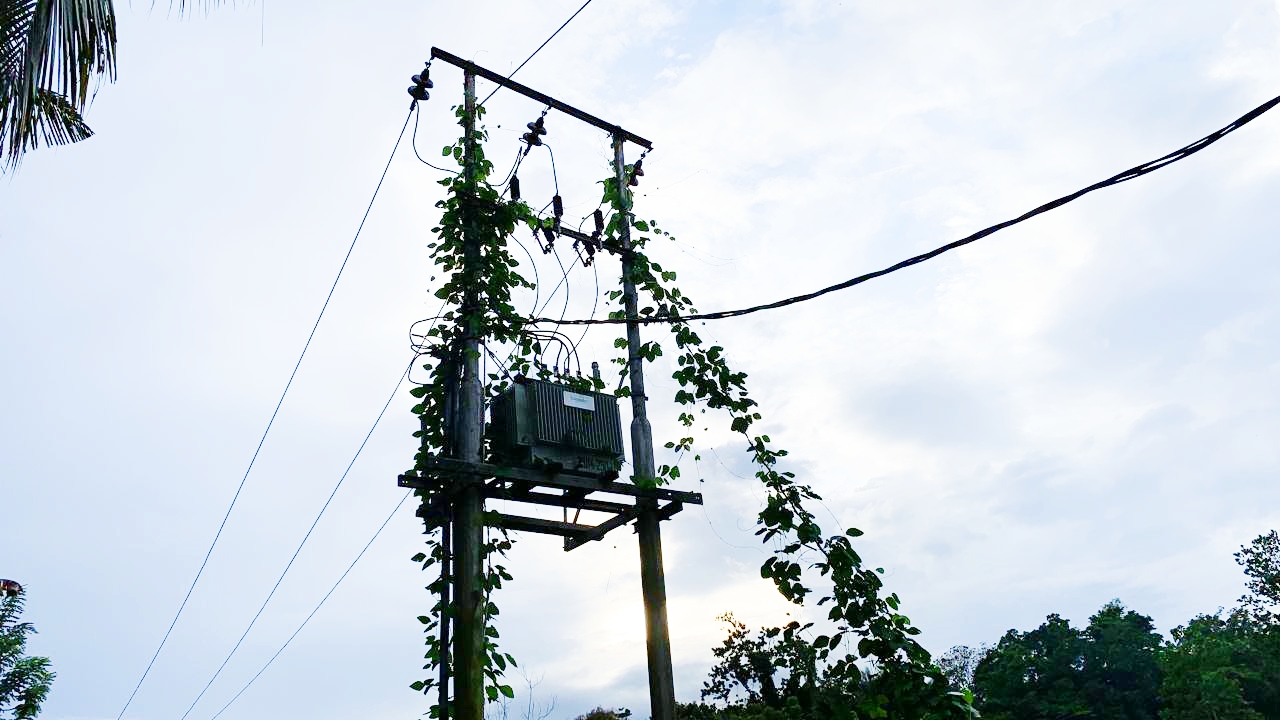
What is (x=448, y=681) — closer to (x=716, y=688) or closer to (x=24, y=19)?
(x=24, y=19)

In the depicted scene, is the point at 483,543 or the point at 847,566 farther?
the point at 847,566

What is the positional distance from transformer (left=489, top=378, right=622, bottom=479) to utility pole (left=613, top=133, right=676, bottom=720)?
24 centimetres

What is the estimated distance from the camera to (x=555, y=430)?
7656 millimetres

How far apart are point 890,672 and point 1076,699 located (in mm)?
76058

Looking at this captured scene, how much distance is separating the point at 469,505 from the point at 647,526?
62.9 inches

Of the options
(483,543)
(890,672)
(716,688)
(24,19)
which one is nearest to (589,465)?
(483,543)

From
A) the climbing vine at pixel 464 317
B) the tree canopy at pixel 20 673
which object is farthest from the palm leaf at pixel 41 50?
the tree canopy at pixel 20 673

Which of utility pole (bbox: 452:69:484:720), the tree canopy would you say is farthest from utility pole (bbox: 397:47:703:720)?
the tree canopy

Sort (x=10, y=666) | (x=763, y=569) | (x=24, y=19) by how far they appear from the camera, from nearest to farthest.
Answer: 1. (x=24, y=19)
2. (x=763, y=569)
3. (x=10, y=666)

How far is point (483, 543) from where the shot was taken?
7.02m

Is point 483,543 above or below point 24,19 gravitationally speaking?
below

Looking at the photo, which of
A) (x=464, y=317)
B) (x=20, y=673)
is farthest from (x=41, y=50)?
(x=20, y=673)

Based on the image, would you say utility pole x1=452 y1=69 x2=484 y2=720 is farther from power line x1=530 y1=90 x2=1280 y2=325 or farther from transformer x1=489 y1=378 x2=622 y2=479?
power line x1=530 y1=90 x2=1280 y2=325

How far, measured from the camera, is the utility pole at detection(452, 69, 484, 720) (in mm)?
6559
